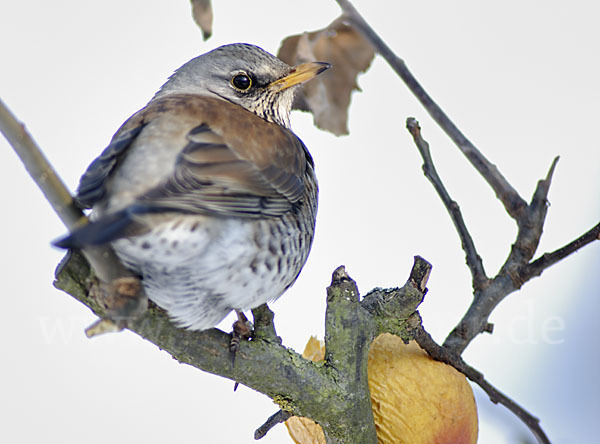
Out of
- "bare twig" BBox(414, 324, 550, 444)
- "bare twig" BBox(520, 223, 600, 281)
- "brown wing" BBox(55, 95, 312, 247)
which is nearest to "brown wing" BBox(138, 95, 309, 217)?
"brown wing" BBox(55, 95, 312, 247)

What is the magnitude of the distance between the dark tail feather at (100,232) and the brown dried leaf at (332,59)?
1.87 ft

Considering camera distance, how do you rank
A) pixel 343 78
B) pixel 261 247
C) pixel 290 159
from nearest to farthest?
pixel 261 247 → pixel 290 159 → pixel 343 78

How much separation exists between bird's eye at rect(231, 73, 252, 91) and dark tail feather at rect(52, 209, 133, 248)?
0.52 meters

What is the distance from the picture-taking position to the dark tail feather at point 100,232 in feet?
1.91

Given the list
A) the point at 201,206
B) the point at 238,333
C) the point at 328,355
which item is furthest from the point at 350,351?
the point at 201,206

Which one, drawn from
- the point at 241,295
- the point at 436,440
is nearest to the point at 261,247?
the point at 241,295

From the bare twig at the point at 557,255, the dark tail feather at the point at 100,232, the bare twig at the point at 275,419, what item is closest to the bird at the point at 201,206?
the dark tail feather at the point at 100,232

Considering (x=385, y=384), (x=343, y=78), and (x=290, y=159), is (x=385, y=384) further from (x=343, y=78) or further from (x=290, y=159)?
(x=343, y=78)

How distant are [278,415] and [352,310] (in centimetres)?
16

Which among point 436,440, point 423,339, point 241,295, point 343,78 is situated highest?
point 343,78

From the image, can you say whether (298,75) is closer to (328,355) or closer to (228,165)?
(228,165)

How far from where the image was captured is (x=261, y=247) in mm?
809

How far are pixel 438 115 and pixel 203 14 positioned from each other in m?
0.43

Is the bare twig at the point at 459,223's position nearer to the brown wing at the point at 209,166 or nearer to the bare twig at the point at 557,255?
the bare twig at the point at 557,255
